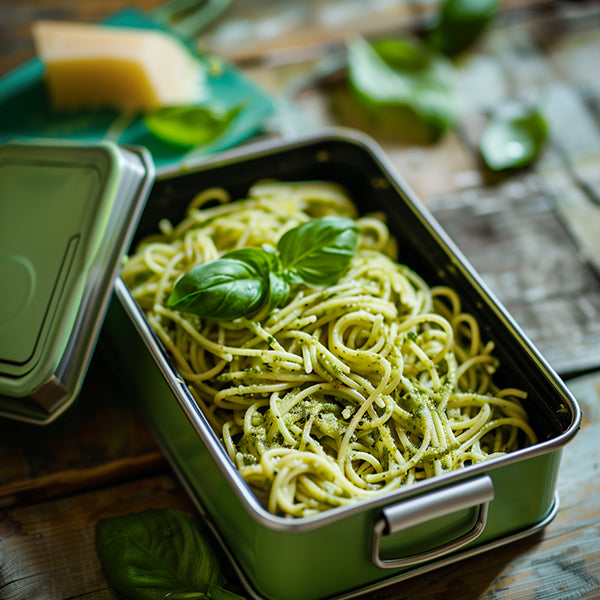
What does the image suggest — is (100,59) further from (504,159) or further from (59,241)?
(504,159)

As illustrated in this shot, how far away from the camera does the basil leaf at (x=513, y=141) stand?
241 centimetres

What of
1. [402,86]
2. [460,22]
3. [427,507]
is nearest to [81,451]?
[427,507]

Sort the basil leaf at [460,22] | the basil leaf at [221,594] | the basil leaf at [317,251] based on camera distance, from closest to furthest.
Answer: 1. the basil leaf at [221,594]
2. the basil leaf at [317,251]
3. the basil leaf at [460,22]

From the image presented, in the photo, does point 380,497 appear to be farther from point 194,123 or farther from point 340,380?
point 194,123

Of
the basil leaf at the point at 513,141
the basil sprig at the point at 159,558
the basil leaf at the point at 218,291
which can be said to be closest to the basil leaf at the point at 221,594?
the basil sprig at the point at 159,558

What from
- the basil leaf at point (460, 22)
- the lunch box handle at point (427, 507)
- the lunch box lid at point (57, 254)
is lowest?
the lunch box handle at point (427, 507)

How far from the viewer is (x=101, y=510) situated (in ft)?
5.58

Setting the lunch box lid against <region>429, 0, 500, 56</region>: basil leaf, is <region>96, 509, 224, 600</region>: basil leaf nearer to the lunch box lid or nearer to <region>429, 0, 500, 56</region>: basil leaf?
the lunch box lid

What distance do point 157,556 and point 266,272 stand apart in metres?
0.63

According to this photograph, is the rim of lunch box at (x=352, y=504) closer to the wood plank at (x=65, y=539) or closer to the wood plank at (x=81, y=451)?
the wood plank at (x=81, y=451)

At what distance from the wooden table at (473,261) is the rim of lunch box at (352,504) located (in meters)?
0.30

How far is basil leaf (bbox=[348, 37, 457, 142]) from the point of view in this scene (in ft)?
8.21

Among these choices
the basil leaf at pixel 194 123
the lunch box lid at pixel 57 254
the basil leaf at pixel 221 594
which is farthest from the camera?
the basil leaf at pixel 194 123

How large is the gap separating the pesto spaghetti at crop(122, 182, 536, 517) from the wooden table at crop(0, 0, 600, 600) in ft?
0.87
